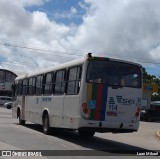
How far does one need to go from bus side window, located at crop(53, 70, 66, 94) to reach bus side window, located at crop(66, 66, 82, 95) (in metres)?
0.57

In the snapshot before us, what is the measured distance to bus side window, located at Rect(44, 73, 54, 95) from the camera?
18641 millimetres

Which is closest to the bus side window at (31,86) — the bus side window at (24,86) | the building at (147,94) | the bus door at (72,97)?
the bus side window at (24,86)

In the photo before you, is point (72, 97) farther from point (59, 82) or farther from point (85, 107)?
point (59, 82)

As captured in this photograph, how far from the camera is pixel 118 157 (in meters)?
12.5

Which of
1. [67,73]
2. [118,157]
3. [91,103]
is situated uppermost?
[67,73]

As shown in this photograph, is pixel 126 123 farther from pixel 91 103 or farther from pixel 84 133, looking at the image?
pixel 84 133

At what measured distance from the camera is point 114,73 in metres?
15.5

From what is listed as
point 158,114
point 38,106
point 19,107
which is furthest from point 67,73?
point 158,114

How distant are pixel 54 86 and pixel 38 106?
2.61 metres

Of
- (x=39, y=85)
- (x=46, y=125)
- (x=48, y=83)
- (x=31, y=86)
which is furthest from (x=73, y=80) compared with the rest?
(x=31, y=86)

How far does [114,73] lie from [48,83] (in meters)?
4.47

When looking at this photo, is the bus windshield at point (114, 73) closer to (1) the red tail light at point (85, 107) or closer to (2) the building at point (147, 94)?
(1) the red tail light at point (85, 107)

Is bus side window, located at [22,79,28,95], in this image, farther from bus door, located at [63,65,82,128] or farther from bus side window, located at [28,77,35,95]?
bus door, located at [63,65,82,128]

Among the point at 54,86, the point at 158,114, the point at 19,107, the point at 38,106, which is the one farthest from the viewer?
the point at 158,114
